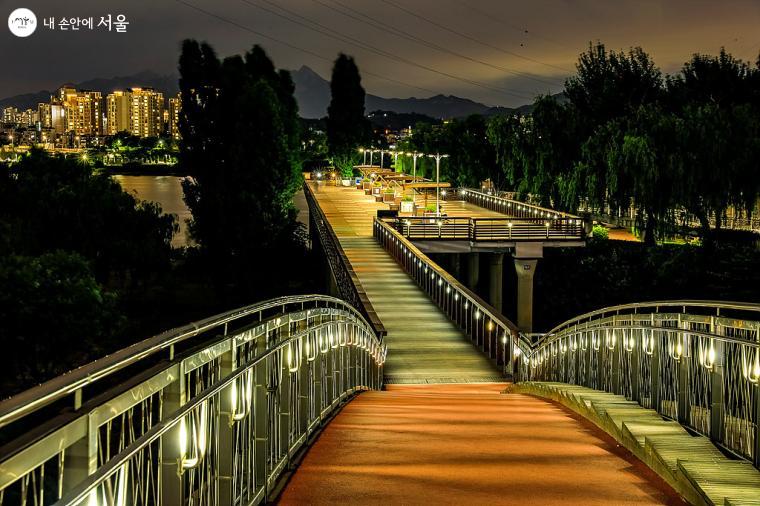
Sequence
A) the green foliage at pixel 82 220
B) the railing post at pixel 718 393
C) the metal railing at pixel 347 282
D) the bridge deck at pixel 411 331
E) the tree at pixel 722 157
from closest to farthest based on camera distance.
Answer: the railing post at pixel 718 393 → the bridge deck at pixel 411 331 → the metal railing at pixel 347 282 → the green foliage at pixel 82 220 → the tree at pixel 722 157

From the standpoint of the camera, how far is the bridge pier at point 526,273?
41.6 meters

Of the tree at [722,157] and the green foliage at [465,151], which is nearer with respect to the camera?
the tree at [722,157]

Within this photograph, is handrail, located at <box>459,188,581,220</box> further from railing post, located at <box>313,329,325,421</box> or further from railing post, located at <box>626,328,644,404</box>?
railing post, located at <box>313,329,325,421</box>

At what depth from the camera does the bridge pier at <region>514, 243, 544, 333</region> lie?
4159 centimetres

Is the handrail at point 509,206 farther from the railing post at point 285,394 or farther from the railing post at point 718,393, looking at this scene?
the railing post at point 285,394

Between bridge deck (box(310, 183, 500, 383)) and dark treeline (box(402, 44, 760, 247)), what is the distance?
41.7 ft

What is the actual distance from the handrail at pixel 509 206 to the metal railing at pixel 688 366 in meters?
31.9

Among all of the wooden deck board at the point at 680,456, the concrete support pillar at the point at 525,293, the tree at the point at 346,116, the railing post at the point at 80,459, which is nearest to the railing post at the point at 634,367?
the wooden deck board at the point at 680,456

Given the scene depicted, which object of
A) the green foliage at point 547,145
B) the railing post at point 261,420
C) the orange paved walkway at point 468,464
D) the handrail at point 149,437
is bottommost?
the orange paved walkway at point 468,464

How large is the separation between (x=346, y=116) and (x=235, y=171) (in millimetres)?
54668

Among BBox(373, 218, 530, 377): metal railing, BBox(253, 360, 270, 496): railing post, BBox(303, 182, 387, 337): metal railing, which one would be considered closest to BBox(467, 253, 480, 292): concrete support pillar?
BBox(303, 182, 387, 337): metal railing

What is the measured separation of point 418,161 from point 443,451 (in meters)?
87.8

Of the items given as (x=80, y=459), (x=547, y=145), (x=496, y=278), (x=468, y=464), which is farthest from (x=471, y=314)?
(x=547, y=145)

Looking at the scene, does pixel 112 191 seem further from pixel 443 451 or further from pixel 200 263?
pixel 443 451
